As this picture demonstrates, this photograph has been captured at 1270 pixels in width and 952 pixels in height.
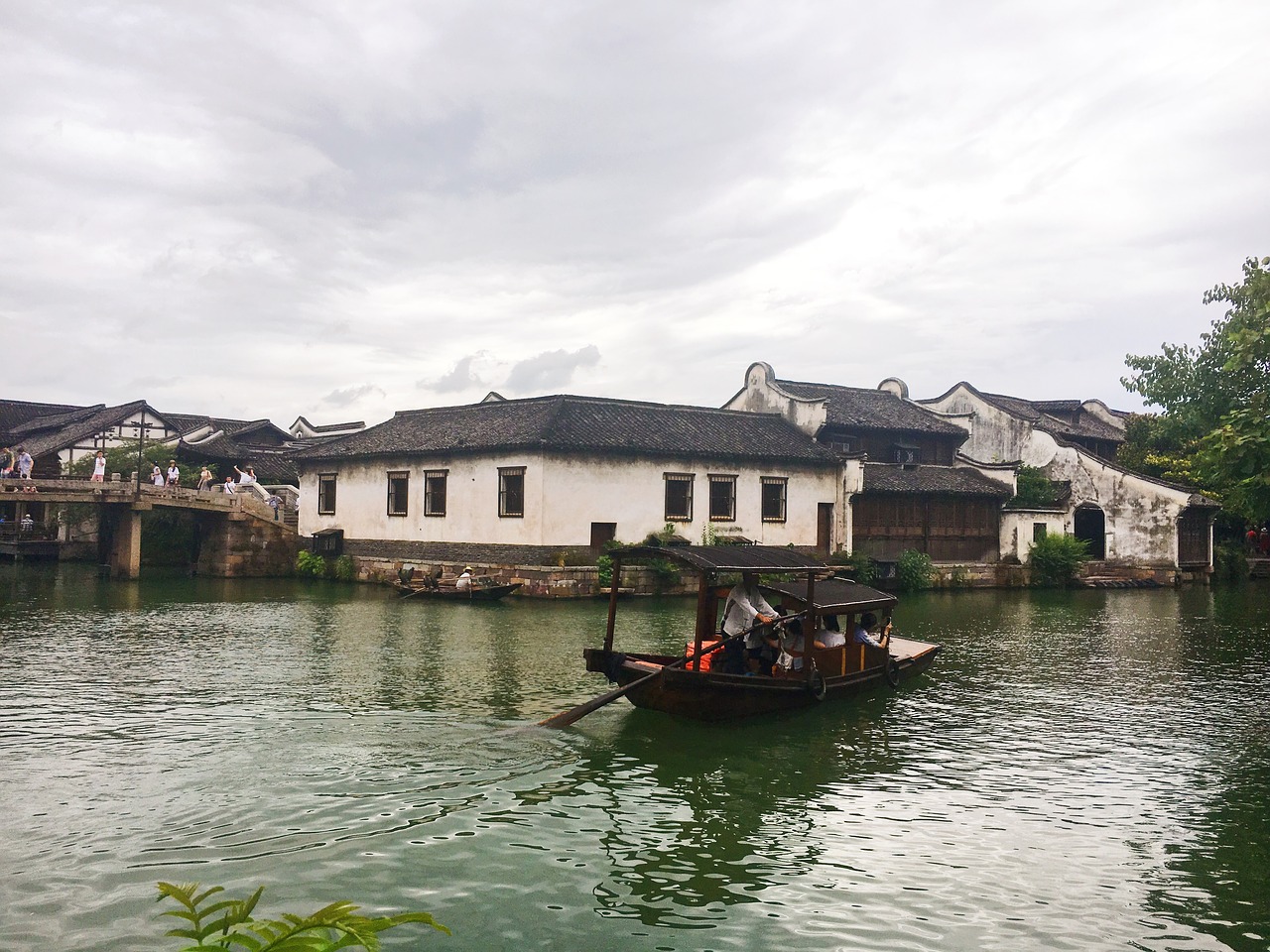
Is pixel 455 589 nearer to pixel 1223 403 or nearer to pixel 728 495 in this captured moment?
pixel 728 495

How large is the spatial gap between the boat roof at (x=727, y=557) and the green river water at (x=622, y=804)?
6.71 feet

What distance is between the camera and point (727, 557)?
14117 mm

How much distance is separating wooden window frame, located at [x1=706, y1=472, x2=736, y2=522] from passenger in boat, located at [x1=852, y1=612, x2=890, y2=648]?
16.3 m

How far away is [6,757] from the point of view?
10836 millimetres

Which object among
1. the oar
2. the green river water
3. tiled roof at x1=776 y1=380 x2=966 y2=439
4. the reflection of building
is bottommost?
the green river water

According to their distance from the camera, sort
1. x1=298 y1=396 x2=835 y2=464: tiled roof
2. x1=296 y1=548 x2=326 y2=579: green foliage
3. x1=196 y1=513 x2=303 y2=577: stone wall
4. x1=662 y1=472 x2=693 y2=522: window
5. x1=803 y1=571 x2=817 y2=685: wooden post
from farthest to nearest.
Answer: x1=196 y1=513 x2=303 y2=577: stone wall
x1=296 y1=548 x2=326 y2=579: green foliage
x1=662 y1=472 x2=693 y2=522: window
x1=298 y1=396 x2=835 y2=464: tiled roof
x1=803 y1=571 x2=817 y2=685: wooden post

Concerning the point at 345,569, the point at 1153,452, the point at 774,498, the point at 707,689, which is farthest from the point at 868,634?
the point at 1153,452

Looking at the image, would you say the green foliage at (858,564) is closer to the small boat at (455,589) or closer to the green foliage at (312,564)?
the small boat at (455,589)

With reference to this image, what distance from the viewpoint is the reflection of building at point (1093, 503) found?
37.5m

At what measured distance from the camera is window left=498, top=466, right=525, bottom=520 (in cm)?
Result: 3083

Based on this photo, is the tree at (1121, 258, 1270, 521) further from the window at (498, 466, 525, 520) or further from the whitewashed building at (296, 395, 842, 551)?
the window at (498, 466, 525, 520)

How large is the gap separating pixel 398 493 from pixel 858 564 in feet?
51.1

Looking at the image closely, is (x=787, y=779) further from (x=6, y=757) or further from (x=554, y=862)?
(x=6, y=757)

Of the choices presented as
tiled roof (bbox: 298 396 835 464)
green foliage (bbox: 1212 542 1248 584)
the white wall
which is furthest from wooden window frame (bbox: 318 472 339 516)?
green foliage (bbox: 1212 542 1248 584)
